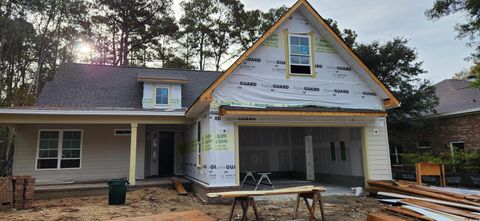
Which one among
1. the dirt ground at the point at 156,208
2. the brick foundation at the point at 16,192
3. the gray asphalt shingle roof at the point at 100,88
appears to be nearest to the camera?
the dirt ground at the point at 156,208

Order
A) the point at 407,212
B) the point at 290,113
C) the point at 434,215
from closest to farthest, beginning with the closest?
the point at 434,215, the point at 407,212, the point at 290,113

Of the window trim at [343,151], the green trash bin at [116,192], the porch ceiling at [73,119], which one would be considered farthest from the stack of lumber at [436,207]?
the porch ceiling at [73,119]

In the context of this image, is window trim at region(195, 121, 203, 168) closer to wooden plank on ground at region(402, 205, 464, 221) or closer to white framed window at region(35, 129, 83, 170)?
white framed window at region(35, 129, 83, 170)

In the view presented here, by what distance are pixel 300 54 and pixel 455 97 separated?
43.8ft

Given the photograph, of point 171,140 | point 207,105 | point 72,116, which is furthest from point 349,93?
point 72,116

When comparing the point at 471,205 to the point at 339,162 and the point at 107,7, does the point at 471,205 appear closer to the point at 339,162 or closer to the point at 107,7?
the point at 339,162

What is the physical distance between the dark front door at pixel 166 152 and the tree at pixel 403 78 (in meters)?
12.3

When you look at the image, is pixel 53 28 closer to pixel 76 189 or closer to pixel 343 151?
pixel 76 189

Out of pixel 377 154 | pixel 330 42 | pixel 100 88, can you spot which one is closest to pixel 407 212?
pixel 377 154

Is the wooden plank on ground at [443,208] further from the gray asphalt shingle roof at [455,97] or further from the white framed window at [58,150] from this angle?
the gray asphalt shingle roof at [455,97]

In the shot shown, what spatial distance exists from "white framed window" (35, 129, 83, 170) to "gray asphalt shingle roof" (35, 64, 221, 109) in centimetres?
118

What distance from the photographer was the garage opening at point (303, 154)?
11305 mm

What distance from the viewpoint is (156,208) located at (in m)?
8.10

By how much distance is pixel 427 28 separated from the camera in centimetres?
1600
